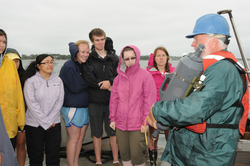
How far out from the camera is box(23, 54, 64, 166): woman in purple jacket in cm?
278

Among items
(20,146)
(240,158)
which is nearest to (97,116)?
(20,146)

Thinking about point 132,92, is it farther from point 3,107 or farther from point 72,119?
point 3,107

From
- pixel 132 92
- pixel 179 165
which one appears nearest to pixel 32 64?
pixel 132 92

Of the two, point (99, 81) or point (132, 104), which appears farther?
point (99, 81)

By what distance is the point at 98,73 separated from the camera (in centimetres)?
318

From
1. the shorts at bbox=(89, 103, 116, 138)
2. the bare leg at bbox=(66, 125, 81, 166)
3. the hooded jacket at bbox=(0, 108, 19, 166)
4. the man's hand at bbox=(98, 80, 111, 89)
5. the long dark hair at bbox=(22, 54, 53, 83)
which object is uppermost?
the long dark hair at bbox=(22, 54, 53, 83)

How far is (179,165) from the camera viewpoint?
5.37 ft

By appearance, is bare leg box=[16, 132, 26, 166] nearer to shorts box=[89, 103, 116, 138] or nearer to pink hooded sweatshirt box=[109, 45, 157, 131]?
shorts box=[89, 103, 116, 138]

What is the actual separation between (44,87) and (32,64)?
450 millimetres

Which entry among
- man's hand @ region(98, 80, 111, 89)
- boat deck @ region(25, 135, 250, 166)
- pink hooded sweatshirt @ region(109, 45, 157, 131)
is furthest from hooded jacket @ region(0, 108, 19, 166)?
boat deck @ region(25, 135, 250, 166)

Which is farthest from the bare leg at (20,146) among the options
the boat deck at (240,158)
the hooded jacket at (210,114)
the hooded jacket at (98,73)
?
the hooded jacket at (210,114)

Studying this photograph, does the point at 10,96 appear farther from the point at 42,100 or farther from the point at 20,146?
the point at 20,146

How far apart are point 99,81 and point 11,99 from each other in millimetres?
1326

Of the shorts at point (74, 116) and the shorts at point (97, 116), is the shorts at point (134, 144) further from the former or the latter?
the shorts at point (74, 116)
